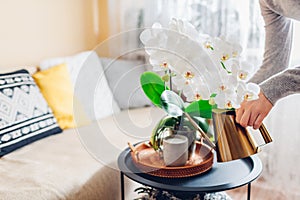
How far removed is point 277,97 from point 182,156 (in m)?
0.41

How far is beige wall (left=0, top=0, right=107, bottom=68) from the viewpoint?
230 cm

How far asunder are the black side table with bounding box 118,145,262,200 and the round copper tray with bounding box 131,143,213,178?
18mm

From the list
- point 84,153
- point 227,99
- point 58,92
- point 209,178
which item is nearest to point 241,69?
point 227,99

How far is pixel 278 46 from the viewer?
1406 mm

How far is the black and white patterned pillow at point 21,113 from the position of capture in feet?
6.09

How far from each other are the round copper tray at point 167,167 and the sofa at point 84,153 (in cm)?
9

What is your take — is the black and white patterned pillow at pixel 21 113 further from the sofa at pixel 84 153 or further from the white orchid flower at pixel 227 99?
the white orchid flower at pixel 227 99

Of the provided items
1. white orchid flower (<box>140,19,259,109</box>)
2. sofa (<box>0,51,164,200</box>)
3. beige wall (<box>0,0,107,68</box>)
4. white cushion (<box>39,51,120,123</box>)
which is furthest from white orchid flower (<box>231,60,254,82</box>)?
beige wall (<box>0,0,107,68</box>)

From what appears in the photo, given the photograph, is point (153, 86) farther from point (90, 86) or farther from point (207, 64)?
point (90, 86)

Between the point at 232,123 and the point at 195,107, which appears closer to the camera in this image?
the point at 232,123

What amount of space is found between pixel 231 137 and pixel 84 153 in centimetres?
91

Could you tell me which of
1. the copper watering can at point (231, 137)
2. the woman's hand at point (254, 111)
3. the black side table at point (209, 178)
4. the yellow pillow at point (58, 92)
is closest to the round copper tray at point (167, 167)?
the black side table at point (209, 178)

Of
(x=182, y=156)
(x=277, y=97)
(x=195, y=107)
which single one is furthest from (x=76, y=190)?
(x=277, y=97)

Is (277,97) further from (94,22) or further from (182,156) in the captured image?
(94,22)
